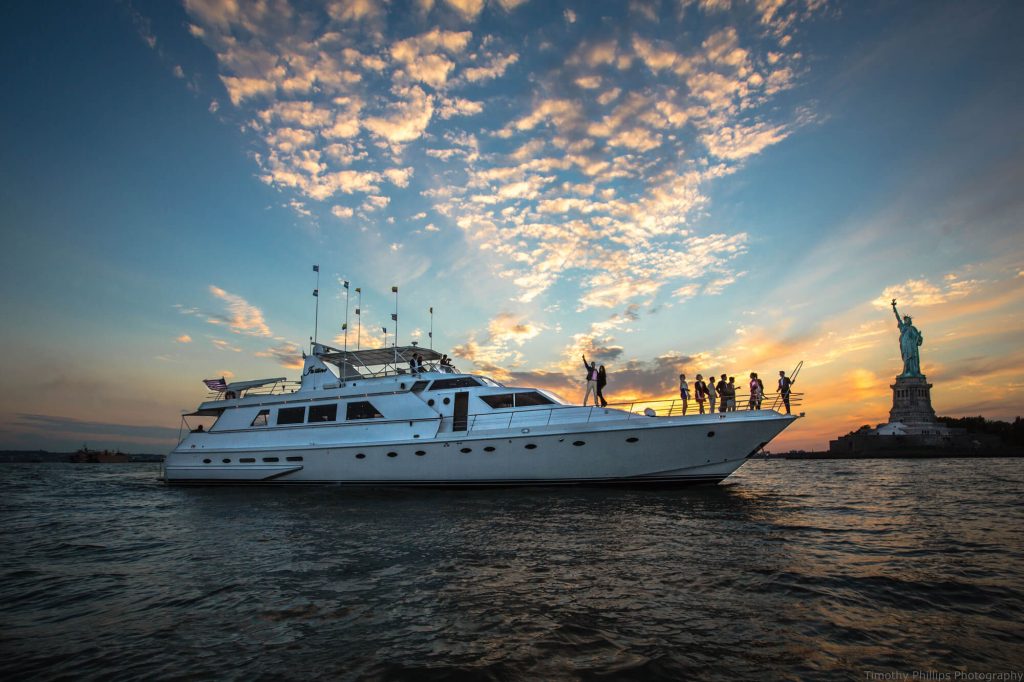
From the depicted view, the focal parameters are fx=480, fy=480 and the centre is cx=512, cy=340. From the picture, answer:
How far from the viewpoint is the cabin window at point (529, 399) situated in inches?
607

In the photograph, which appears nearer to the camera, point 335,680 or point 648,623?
point 335,680

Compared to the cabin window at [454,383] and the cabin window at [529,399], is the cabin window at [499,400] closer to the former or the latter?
the cabin window at [529,399]

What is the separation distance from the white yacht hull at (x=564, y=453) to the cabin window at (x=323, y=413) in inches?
36.8

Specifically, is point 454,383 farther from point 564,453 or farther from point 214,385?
point 214,385

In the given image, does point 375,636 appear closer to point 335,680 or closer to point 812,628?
point 335,680

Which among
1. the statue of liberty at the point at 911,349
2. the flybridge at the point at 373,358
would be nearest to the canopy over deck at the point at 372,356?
the flybridge at the point at 373,358

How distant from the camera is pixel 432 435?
1558 cm

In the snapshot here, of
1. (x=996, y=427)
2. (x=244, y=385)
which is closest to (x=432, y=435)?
(x=244, y=385)

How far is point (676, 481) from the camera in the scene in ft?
46.8

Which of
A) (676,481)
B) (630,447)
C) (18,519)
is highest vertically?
(630,447)

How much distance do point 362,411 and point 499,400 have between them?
513 centimetres

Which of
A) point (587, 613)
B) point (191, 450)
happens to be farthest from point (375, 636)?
point (191, 450)

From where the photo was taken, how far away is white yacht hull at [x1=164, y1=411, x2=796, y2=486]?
1369cm

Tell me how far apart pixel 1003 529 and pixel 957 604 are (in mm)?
5912
